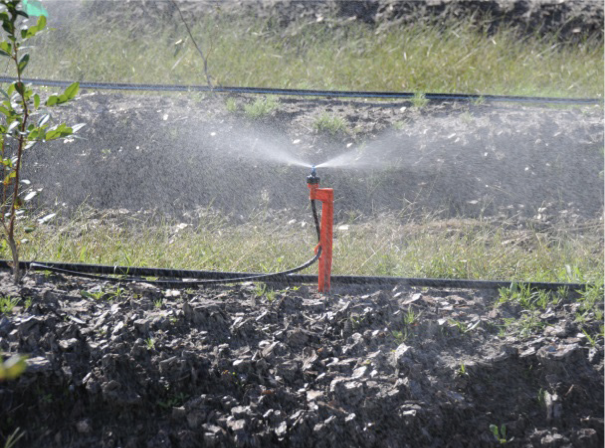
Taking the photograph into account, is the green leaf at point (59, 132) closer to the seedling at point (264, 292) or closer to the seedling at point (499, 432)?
the seedling at point (264, 292)

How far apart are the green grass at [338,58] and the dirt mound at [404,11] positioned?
27 centimetres

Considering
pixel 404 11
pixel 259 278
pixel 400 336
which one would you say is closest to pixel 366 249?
pixel 259 278

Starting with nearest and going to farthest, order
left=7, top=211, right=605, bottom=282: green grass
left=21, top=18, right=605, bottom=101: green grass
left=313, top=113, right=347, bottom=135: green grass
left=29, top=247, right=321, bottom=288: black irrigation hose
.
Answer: left=29, top=247, right=321, bottom=288: black irrigation hose, left=7, top=211, right=605, bottom=282: green grass, left=313, top=113, right=347, bottom=135: green grass, left=21, top=18, right=605, bottom=101: green grass

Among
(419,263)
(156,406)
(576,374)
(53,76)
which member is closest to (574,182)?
(419,263)

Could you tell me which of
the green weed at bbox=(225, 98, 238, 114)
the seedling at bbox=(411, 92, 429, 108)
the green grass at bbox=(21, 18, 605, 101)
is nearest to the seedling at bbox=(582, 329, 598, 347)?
the seedling at bbox=(411, 92, 429, 108)

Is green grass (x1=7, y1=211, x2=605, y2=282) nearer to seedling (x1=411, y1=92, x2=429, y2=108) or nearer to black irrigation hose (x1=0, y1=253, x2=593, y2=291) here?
black irrigation hose (x1=0, y1=253, x2=593, y2=291)

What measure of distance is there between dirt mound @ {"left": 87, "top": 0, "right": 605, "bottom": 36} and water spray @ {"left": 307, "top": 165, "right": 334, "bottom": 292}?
4.79 m

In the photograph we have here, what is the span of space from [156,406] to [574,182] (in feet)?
11.3

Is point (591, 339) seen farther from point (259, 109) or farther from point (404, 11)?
point (404, 11)

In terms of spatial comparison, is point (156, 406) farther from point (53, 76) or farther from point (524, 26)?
point (524, 26)

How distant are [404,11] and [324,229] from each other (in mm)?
5199

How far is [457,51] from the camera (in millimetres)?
6727

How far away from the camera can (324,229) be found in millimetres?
3129

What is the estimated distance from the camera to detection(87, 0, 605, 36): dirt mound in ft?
24.2
